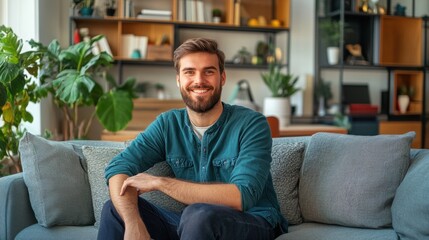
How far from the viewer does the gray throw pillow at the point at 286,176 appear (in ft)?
8.44

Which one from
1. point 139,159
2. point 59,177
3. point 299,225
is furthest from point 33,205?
point 299,225

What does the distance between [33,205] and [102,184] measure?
313mm

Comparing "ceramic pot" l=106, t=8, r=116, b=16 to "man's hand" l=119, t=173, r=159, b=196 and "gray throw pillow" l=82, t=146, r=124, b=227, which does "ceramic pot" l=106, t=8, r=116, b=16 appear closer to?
"gray throw pillow" l=82, t=146, r=124, b=227

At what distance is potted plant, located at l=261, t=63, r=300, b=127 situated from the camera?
5684mm

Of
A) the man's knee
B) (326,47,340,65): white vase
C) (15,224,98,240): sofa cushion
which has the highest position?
(326,47,340,65): white vase

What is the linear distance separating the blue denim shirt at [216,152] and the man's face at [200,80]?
96 millimetres

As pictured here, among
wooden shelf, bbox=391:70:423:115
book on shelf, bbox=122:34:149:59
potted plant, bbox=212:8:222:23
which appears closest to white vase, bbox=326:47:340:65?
wooden shelf, bbox=391:70:423:115

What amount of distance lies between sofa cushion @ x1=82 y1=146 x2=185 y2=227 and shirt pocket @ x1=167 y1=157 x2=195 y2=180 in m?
0.11

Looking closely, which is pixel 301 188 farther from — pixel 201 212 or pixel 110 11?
pixel 110 11

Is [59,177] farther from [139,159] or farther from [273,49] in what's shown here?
[273,49]

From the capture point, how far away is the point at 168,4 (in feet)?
19.5

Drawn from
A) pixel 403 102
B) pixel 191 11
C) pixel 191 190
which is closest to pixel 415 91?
pixel 403 102

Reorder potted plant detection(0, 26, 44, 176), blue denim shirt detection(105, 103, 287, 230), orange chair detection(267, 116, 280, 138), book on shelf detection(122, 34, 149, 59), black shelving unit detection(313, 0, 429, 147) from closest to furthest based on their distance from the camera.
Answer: blue denim shirt detection(105, 103, 287, 230) < potted plant detection(0, 26, 44, 176) < orange chair detection(267, 116, 280, 138) < book on shelf detection(122, 34, 149, 59) < black shelving unit detection(313, 0, 429, 147)

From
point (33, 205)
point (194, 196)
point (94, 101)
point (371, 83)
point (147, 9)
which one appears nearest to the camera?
point (194, 196)
